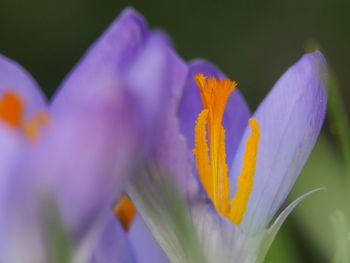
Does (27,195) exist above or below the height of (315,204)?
above

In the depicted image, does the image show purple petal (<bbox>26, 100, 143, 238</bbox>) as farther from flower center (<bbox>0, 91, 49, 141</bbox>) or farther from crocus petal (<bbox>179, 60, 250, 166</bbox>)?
crocus petal (<bbox>179, 60, 250, 166</bbox>)

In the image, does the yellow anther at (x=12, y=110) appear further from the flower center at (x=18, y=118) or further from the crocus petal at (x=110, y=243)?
the crocus petal at (x=110, y=243)

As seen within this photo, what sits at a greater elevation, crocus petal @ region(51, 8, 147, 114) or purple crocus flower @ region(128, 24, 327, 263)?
crocus petal @ region(51, 8, 147, 114)

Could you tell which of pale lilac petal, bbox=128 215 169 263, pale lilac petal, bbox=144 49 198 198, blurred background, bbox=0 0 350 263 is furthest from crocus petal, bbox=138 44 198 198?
blurred background, bbox=0 0 350 263

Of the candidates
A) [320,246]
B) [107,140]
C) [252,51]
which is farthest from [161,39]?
[252,51]

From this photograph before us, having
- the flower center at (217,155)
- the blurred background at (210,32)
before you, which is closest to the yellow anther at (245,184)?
the flower center at (217,155)

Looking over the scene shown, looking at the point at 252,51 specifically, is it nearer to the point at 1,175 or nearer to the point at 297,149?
the point at 297,149
